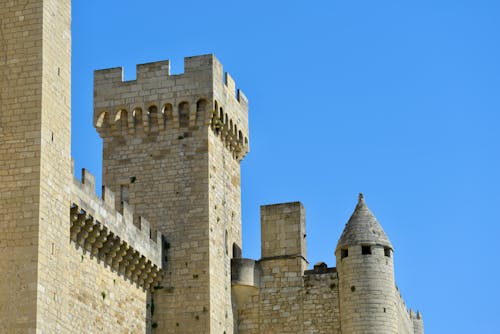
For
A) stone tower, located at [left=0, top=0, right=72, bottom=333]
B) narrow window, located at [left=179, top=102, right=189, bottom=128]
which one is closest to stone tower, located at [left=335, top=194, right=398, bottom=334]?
narrow window, located at [left=179, top=102, right=189, bottom=128]

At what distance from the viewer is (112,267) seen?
100ft

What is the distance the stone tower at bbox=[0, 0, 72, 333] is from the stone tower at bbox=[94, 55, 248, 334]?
7.57m

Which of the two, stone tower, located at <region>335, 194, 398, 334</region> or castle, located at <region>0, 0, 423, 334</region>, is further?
stone tower, located at <region>335, 194, 398, 334</region>

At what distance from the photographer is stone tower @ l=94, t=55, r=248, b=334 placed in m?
33.1

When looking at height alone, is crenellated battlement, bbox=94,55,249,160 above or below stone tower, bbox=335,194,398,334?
above

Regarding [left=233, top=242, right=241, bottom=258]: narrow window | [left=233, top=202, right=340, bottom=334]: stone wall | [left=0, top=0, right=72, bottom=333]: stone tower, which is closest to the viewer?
[left=0, top=0, right=72, bottom=333]: stone tower

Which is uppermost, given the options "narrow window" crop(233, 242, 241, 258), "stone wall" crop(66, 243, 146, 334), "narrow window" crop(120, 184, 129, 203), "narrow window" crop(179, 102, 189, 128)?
"narrow window" crop(179, 102, 189, 128)

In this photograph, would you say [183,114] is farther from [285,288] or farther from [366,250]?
[366,250]

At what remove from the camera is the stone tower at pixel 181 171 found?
33.1 meters

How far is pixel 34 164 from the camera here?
25.1m

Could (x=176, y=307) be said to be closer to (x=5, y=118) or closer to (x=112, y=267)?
(x=112, y=267)

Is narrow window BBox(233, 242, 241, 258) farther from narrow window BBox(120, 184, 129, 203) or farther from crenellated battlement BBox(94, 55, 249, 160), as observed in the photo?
narrow window BBox(120, 184, 129, 203)

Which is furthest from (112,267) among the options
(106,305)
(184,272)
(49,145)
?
(49,145)

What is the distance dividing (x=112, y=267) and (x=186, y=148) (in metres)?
5.26
